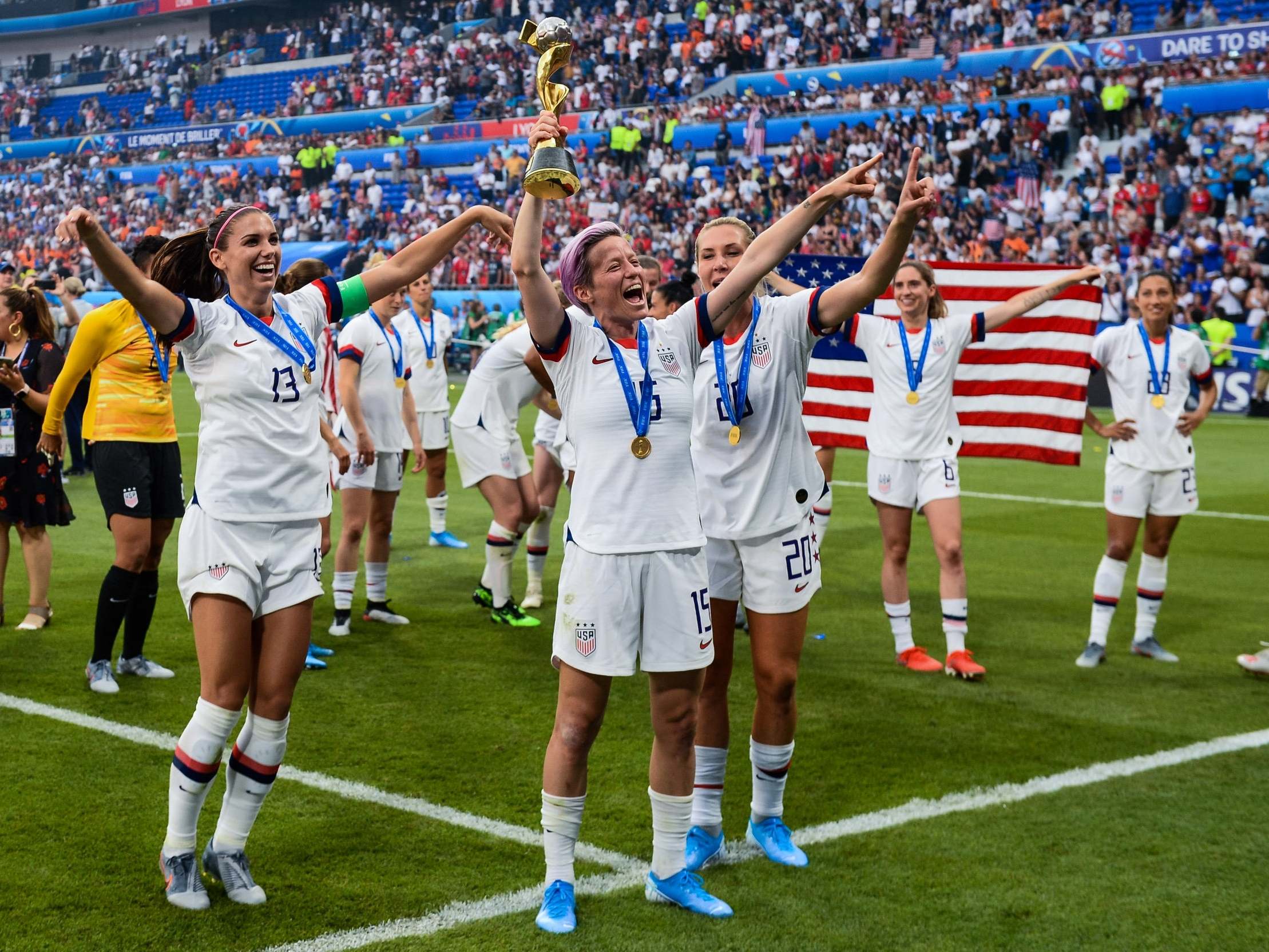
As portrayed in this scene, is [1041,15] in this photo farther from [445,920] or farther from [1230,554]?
[445,920]

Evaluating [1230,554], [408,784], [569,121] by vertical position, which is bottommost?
[1230,554]

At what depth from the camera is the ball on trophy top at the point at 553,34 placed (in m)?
3.96

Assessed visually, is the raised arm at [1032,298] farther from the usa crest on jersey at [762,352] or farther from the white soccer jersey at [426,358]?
the white soccer jersey at [426,358]

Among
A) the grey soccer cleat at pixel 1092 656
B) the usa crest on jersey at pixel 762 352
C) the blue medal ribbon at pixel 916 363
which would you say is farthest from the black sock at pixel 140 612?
the grey soccer cleat at pixel 1092 656

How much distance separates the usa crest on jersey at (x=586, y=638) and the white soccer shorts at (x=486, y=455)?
4.58m

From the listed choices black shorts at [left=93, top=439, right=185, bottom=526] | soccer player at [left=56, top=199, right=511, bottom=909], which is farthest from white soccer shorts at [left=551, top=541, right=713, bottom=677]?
black shorts at [left=93, top=439, right=185, bottom=526]

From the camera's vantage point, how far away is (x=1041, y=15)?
1276 inches

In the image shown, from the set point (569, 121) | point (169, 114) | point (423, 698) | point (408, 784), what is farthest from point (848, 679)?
point (169, 114)

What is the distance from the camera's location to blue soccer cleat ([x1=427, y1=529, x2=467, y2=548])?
11695 millimetres

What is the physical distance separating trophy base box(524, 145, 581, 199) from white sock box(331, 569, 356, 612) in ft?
16.7

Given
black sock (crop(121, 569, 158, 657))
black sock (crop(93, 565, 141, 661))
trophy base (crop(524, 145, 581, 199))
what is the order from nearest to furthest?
trophy base (crop(524, 145, 581, 199)) → black sock (crop(93, 565, 141, 661)) → black sock (crop(121, 569, 158, 657))

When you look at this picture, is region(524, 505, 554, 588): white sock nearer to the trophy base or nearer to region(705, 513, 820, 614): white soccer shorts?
region(705, 513, 820, 614): white soccer shorts

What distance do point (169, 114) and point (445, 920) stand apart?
5507 cm

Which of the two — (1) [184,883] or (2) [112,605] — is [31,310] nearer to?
(2) [112,605]
